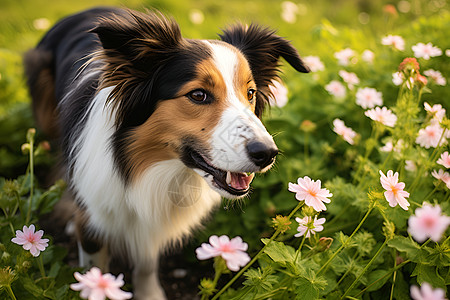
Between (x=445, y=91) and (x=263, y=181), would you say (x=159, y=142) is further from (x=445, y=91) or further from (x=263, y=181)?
(x=445, y=91)

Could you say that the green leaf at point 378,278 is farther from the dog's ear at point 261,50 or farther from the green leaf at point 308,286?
the dog's ear at point 261,50

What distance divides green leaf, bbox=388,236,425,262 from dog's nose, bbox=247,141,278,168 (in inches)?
28.0

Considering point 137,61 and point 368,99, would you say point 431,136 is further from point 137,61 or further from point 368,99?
point 137,61

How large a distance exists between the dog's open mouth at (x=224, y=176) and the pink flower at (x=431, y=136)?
0.97m

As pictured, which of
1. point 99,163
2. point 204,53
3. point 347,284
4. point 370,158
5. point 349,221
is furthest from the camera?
point 370,158

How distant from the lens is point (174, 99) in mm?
2207

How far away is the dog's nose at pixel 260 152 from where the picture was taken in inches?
74.9

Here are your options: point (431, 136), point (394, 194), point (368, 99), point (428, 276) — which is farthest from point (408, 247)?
point (368, 99)

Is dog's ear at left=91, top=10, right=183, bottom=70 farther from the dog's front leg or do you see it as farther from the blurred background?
the dog's front leg

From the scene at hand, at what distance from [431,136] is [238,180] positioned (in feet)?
3.53

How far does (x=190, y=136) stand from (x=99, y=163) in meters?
0.66

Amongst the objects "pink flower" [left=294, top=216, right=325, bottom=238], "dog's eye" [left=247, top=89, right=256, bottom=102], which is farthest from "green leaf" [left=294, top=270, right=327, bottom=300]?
"dog's eye" [left=247, top=89, right=256, bottom=102]

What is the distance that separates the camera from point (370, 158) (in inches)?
122

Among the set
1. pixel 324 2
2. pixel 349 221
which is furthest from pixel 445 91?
pixel 324 2
